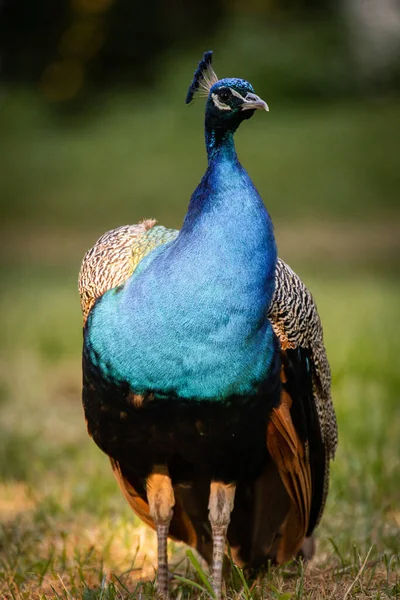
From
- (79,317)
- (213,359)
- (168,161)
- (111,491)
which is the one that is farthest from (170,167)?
(213,359)

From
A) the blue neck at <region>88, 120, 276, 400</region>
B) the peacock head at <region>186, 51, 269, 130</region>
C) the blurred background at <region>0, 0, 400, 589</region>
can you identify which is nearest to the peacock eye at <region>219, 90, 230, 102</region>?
the peacock head at <region>186, 51, 269, 130</region>

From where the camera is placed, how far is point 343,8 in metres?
16.4

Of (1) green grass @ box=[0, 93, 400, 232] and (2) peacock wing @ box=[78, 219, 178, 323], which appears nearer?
(2) peacock wing @ box=[78, 219, 178, 323]

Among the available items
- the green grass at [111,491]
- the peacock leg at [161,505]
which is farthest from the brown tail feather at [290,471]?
the peacock leg at [161,505]

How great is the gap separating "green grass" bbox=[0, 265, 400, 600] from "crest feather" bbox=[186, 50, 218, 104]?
54.9 inches

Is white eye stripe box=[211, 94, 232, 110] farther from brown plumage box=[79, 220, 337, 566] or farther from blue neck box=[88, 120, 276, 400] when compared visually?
brown plumage box=[79, 220, 337, 566]

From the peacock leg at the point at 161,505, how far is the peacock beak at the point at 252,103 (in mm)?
1085

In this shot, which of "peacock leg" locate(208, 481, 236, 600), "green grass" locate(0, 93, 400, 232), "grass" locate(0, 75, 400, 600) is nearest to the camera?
"peacock leg" locate(208, 481, 236, 600)

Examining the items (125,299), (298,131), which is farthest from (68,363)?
(298,131)

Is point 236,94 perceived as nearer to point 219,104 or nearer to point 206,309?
point 219,104

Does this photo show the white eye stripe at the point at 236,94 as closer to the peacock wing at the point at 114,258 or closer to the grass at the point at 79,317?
the peacock wing at the point at 114,258

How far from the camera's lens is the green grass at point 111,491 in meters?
3.12

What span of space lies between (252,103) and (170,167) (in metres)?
11.9

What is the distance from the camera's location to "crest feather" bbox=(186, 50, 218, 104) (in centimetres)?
303
